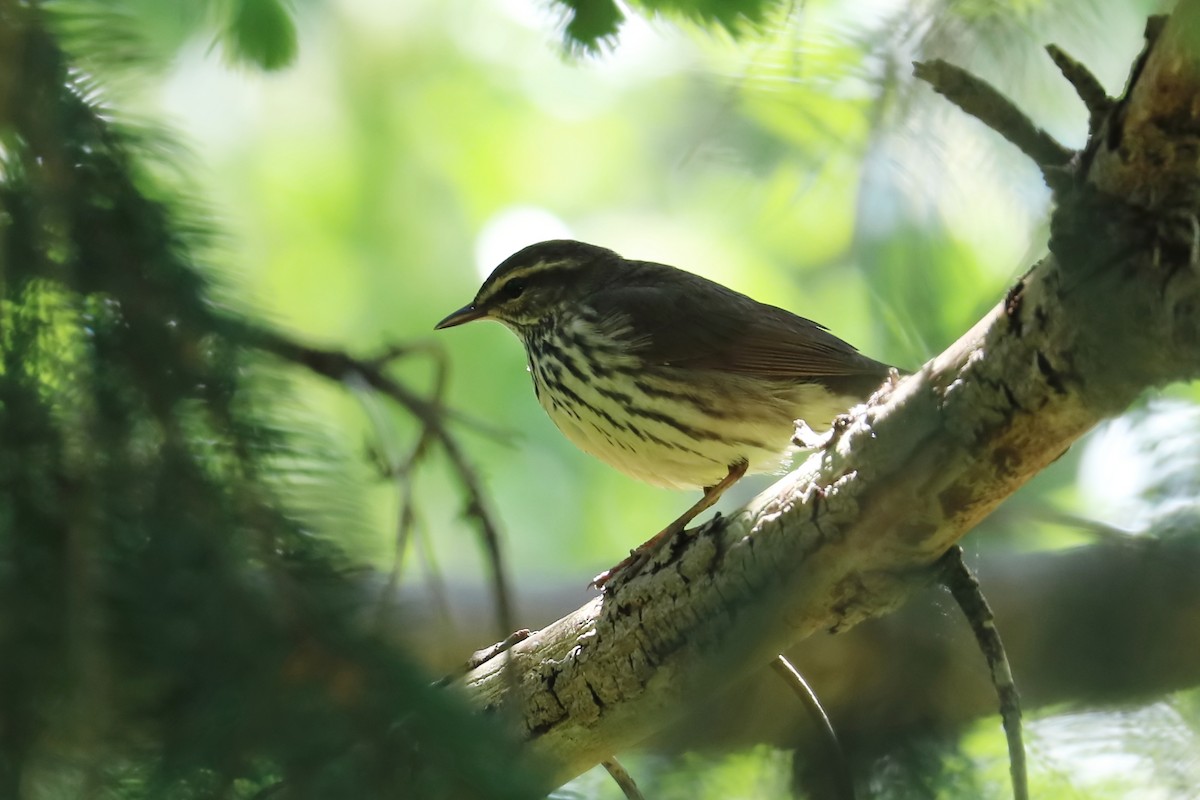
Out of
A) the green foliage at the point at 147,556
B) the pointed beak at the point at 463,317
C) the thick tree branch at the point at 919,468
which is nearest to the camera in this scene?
the green foliage at the point at 147,556

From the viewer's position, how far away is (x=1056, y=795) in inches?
95.7

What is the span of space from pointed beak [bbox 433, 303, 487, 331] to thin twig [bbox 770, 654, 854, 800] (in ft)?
6.40

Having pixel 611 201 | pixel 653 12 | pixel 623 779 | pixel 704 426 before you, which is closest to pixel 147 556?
pixel 653 12

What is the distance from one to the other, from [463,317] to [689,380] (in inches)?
40.5

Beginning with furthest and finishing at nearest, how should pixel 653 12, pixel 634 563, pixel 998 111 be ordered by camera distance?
pixel 634 563, pixel 653 12, pixel 998 111

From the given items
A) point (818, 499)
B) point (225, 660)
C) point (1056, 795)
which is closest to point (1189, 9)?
A: point (818, 499)

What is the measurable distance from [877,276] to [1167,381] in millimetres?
1167

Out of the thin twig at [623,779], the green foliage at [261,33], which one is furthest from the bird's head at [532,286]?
the thin twig at [623,779]

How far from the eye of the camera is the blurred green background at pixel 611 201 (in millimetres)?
2293

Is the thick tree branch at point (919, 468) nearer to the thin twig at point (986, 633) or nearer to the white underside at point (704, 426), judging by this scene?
the thin twig at point (986, 633)

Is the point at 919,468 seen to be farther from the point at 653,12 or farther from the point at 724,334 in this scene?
the point at 724,334

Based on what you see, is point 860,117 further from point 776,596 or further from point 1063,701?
point 1063,701

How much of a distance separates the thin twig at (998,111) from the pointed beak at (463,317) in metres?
2.74

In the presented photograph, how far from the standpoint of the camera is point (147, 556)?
4.69 feet
